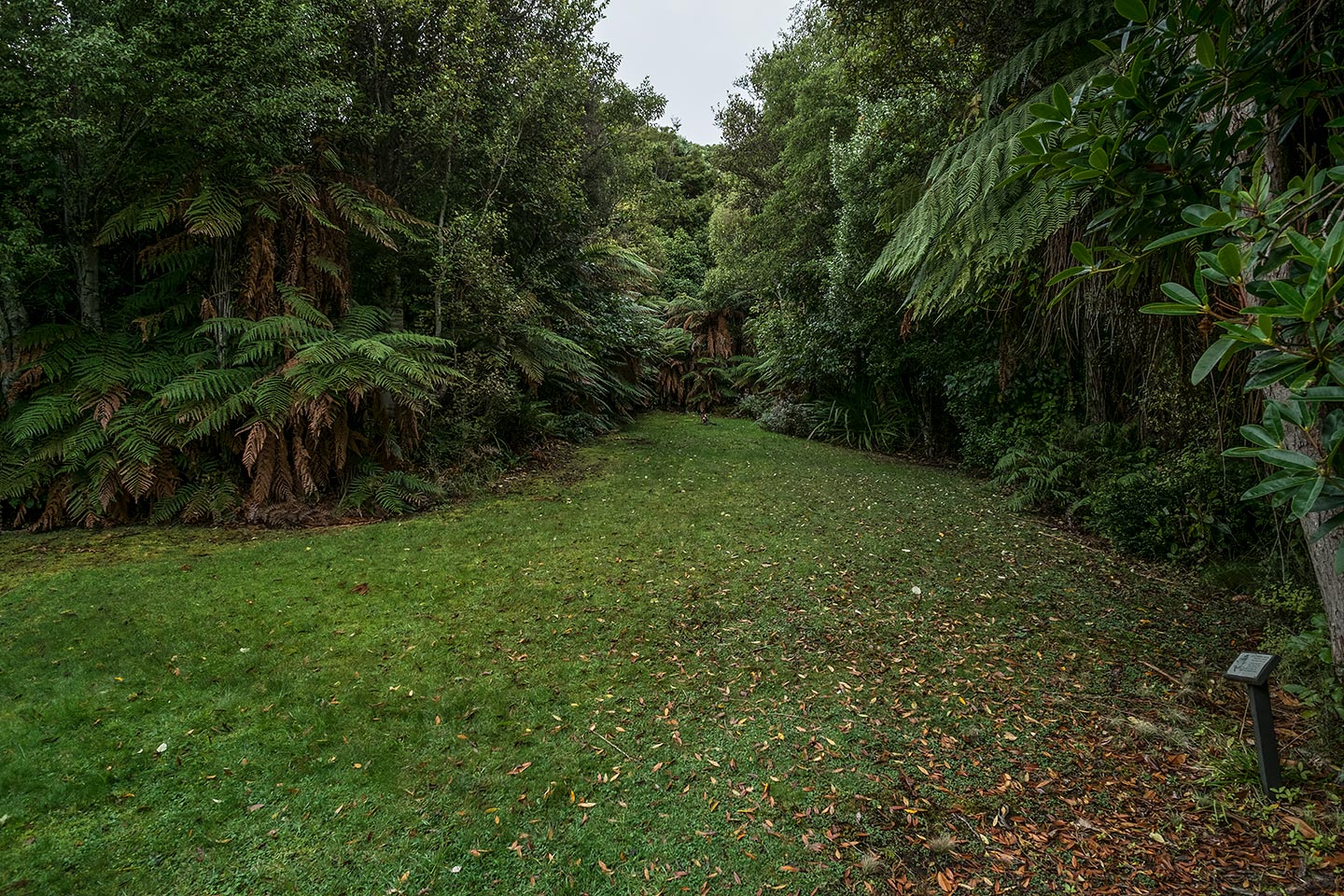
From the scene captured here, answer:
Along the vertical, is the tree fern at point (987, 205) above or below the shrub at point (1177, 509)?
above

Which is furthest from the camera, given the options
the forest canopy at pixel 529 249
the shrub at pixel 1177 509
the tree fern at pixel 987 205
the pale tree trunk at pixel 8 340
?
the pale tree trunk at pixel 8 340

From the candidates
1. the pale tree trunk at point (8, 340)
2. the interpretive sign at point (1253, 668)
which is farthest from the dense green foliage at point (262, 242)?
the interpretive sign at point (1253, 668)

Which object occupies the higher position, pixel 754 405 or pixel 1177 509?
pixel 754 405

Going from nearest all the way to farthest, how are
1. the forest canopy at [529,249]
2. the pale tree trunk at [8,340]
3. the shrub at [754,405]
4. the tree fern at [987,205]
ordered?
the forest canopy at [529,249] → the tree fern at [987,205] → the pale tree trunk at [8,340] → the shrub at [754,405]

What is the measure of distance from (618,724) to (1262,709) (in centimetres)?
224

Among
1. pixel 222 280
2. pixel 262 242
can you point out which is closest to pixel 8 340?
pixel 222 280

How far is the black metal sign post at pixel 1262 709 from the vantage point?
5.81ft

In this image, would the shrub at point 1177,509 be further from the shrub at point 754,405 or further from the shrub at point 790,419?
the shrub at point 754,405

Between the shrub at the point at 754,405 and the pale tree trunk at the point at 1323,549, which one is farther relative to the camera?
the shrub at the point at 754,405

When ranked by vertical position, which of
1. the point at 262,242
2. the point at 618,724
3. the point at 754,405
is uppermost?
the point at 262,242

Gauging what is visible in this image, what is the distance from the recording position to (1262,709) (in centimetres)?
179

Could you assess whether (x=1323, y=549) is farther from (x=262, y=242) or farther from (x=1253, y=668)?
(x=262, y=242)

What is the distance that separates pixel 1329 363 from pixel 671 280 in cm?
1541

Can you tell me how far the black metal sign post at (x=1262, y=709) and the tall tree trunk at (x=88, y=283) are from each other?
286 inches
